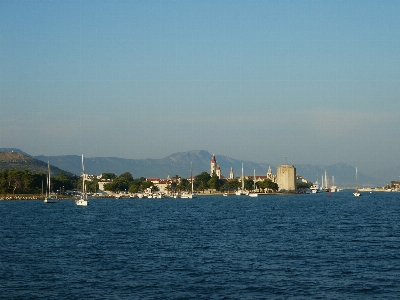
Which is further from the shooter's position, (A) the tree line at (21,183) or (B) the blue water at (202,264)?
(A) the tree line at (21,183)

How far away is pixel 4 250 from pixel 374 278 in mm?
21938

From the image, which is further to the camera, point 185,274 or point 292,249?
point 292,249

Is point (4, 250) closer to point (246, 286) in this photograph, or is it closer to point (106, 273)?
point (106, 273)

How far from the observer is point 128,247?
3906cm

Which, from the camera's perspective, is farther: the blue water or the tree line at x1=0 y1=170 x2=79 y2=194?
the tree line at x1=0 y1=170 x2=79 y2=194

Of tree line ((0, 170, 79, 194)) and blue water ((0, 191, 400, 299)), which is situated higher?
tree line ((0, 170, 79, 194))

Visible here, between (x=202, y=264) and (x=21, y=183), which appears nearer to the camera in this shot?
(x=202, y=264)

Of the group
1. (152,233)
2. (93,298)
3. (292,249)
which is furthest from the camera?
(152,233)

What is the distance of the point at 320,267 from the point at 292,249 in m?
7.31

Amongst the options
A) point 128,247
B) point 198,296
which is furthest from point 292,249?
point 198,296

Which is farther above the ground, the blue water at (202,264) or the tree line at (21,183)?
the tree line at (21,183)

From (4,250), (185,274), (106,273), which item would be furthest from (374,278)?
(4,250)

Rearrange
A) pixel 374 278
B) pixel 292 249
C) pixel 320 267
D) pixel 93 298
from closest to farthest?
pixel 93 298
pixel 374 278
pixel 320 267
pixel 292 249

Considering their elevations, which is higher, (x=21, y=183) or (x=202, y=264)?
(x=21, y=183)
